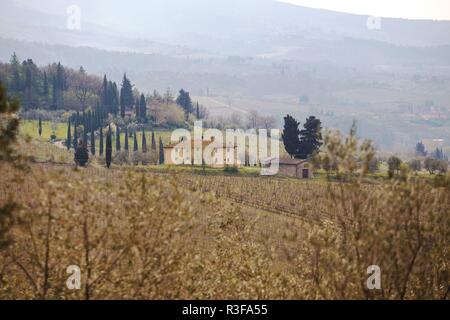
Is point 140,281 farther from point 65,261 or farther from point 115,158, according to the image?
point 115,158

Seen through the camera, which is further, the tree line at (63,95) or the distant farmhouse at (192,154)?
the tree line at (63,95)

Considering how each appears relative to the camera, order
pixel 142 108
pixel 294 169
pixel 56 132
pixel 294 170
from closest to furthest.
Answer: pixel 294 170 < pixel 294 169 < pixel 56 132 < pixel 142 108

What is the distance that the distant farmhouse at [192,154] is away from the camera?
74938mm

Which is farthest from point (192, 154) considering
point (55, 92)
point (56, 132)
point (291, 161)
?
point (55, 92)

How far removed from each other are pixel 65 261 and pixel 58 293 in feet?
2.43

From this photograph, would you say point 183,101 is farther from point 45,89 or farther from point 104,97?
point 45,89

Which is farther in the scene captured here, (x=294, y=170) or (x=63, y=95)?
(x=63, y=95)

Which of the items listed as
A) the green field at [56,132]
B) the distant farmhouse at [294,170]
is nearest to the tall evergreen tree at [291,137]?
the distant farmhouse at [294,170]

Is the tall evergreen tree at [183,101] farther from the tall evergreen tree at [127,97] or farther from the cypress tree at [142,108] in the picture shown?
the cypress tree at [142,108]

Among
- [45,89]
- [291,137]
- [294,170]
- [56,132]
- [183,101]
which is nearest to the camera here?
[294,170]

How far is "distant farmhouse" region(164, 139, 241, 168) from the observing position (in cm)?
7494

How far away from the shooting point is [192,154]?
7838 cm

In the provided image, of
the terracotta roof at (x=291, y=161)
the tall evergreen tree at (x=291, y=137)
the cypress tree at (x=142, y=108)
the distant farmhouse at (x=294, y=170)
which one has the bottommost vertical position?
the distant farmhouse at (x=294, y=170)

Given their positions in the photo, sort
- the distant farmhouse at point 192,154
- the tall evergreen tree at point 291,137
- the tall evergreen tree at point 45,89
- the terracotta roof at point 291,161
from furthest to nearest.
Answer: the tall evergreen tree at point 45,89 < the tall evergreen tree at point 291,137 < the distant farmhouse at point 192,154 < the terracotta roof at point 291,161
